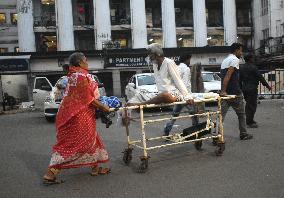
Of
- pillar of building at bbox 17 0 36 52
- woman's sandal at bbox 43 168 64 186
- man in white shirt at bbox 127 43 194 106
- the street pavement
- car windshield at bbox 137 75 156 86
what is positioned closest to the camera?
the street pavement

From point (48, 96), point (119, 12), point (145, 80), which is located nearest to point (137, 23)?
point (119, 12)

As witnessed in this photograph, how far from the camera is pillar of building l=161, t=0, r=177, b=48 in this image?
124ft

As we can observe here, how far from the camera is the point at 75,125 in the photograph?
5.58 m

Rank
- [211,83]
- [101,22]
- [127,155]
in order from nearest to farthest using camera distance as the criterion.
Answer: [127,155] < [211,83] < [101,22]

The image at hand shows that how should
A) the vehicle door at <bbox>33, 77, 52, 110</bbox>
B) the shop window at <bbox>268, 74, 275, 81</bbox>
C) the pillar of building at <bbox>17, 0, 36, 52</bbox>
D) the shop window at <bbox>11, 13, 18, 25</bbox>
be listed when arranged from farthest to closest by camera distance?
the shop window at <bbox>11, 13, 18, 25</bbox>
the pillar of building at <bbox>17, 0, 36, 52</bbox>
the shop window at <bbox>268, 74, 275, 81</bbox>
the vehicle door at <bbox>33, 77, 52, 110</bbox>

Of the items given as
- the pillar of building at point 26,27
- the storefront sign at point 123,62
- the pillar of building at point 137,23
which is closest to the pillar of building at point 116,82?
the storefront sign at point 123,62

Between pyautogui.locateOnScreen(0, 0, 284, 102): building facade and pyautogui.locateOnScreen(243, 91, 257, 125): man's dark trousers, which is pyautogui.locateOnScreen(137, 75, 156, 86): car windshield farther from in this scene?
pyautogui.locateOnScreen(0, 0, 284, 102): building facade

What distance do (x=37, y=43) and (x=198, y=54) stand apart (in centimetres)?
1584

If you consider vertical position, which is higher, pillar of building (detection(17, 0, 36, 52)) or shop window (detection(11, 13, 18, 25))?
shop window (detection(11, 13, 18, 25))

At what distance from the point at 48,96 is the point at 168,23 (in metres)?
25.4

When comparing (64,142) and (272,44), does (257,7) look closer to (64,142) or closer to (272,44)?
(272,44)

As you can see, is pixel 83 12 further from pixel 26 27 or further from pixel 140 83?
pixel 140 83

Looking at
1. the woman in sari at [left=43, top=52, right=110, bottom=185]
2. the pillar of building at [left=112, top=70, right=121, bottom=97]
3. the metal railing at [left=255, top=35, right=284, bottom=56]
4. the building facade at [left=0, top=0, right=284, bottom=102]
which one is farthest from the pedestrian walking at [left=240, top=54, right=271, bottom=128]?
the pillar of building at [left=112, top=70, right=121, bottom=97]

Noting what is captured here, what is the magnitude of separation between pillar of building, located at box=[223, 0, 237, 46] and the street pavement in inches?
1241
